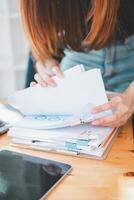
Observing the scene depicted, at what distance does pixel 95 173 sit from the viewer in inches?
25.5

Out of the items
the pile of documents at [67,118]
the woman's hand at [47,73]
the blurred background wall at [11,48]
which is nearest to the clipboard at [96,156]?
the pile of documents at [67,118]

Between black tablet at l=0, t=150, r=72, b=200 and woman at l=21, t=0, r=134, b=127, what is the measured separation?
7.0 inches

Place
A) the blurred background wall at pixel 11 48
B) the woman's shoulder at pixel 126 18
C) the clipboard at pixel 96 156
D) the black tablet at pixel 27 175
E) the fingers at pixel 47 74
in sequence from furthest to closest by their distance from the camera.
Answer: the blurred background wall at pixel 11 48, the woman's shoulder at pixel 126 18, the fingers at pixel 47 74, the clipboard at pixel 96 156, the black tablet at pixel 27 175

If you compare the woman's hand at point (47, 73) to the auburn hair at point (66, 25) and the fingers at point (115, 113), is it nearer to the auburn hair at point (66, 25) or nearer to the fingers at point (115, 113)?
the auburn hair at point (66, 25)

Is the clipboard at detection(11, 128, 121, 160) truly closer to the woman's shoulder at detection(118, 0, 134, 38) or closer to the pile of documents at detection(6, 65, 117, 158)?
the pile of documents at detection(6, 65, 117, 158)

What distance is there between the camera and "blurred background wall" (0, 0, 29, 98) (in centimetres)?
206

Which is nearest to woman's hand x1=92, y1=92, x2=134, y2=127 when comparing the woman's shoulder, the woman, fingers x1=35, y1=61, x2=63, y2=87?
the woman

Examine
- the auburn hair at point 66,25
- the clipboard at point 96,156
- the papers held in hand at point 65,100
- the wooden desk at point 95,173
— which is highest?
the auburn hair at point 66,25

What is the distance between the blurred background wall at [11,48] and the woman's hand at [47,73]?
95cm

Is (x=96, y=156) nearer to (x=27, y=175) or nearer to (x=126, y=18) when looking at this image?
(x=27, y=175)

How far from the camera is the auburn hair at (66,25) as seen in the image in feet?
3.06

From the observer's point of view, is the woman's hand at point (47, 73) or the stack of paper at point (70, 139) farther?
the woman's hand at point (47, 73)

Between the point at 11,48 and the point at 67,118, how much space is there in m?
1.44

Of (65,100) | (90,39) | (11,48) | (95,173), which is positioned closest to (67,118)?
(65,100)
